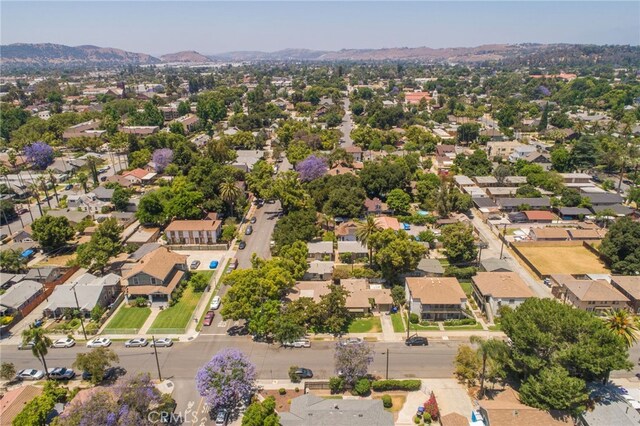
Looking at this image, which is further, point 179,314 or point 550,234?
point 550,234

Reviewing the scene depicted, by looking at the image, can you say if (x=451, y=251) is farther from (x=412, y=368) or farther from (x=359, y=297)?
(x=412, y=368)

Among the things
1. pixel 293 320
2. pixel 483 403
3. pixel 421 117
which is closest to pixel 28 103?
pixel 421 117

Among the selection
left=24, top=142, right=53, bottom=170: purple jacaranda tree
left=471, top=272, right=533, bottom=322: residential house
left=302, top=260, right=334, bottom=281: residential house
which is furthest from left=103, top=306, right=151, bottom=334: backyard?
left=24, top=142, right=53, bottom=170: purple jacaranda tree

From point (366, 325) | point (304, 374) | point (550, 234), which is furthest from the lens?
point (550, 234)

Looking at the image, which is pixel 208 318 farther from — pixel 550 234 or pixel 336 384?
pixel 550 234

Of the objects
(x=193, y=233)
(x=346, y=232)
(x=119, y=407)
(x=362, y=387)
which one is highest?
(x=119, y=407)

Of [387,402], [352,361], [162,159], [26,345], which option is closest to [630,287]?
[387,402]

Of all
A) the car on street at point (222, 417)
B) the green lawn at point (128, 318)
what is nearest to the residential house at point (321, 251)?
the green lawn at point (128, 318)
